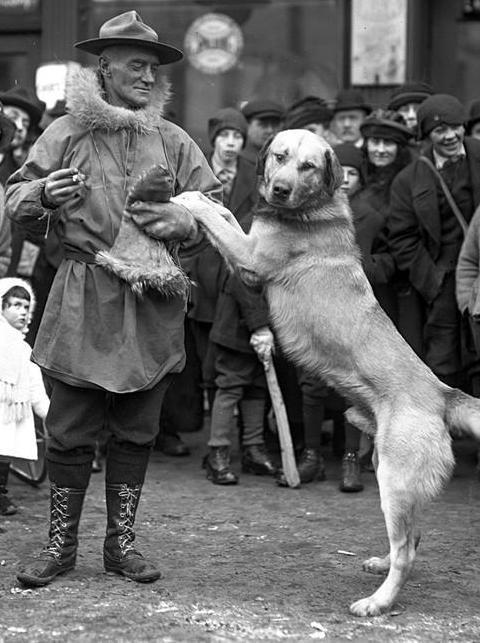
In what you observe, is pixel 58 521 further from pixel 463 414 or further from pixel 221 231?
pixel 463 414

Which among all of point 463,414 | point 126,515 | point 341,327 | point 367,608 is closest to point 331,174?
point 341,327

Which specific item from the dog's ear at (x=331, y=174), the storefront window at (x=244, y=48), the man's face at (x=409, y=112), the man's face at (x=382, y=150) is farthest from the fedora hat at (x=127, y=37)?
the storefront window at (x=244, y=48)

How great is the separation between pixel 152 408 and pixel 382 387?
0.98 metres

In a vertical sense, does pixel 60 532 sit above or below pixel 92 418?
below

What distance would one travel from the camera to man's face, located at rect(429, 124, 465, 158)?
23.1 ft

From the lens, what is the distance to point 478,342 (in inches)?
266

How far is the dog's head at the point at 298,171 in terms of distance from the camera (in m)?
4.80

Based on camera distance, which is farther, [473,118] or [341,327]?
[473,118]

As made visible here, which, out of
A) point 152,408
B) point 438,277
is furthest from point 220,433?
point 152,408

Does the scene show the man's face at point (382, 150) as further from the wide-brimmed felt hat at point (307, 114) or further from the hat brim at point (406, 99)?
the hat brim at point (406, 99)

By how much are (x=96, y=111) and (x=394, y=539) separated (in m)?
2.10

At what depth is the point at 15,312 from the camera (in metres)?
6.39

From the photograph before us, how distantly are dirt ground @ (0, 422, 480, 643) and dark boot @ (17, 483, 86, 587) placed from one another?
0.08 meters

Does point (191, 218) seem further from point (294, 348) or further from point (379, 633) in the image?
point (379, 633)
